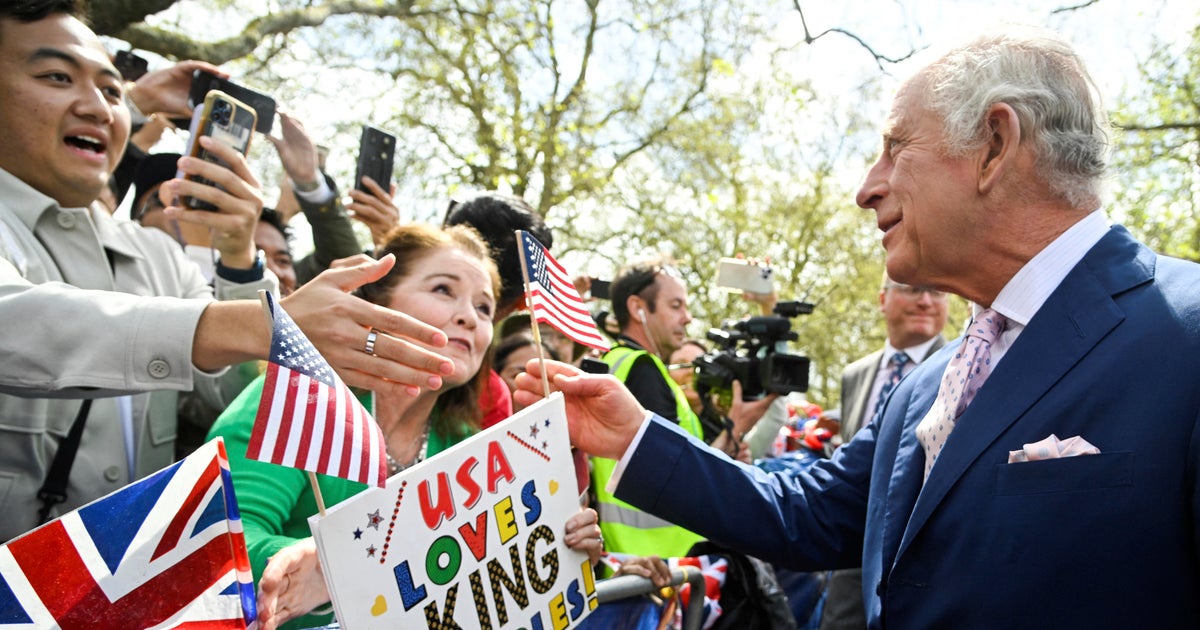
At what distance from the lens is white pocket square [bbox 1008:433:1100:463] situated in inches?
63.8

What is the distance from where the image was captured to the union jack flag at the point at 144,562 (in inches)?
49.8

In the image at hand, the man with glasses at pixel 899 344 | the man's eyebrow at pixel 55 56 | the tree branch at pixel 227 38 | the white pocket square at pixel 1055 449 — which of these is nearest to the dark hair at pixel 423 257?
the man's eyebrow at pixel 55 56

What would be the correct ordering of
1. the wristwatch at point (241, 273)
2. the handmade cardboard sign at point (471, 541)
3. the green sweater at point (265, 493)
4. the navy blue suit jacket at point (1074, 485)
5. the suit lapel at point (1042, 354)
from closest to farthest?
the handmade cardboard sign at point (471, 541) → the navy blue suit jacket at point (1074, 485) → the suit lapel at point (1042, 354) → the green sweater at point (265, 493) → the wristwatch at point (241, 273)

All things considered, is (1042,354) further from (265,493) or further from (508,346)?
(508,346)

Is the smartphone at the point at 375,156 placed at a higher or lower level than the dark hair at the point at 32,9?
lower

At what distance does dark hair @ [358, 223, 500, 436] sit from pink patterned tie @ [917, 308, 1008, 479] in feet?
4.35

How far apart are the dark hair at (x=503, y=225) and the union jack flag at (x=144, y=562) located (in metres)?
1.90

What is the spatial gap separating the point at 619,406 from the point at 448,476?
2.15ft

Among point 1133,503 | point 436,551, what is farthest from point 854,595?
point 436,551

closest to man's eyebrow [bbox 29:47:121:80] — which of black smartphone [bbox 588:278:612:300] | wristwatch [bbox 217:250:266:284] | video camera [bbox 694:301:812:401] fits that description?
wristwatch [bbox 217:250:266:284]

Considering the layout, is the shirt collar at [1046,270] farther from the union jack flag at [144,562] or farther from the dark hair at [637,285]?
the dark hair at [637,285]

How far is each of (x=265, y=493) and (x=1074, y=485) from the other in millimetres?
1733

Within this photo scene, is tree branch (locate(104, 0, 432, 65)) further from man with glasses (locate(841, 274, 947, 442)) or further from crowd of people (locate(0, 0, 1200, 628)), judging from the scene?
man with glasses (locate(841, 274, 947, 442))

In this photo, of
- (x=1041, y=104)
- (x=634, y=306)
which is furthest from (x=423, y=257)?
(x=634, y=306)
